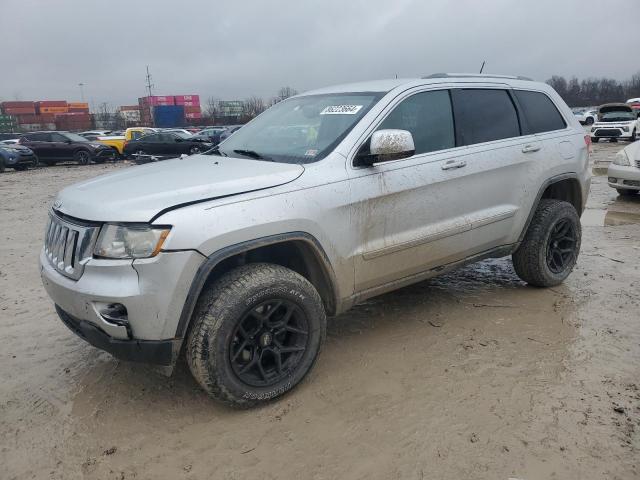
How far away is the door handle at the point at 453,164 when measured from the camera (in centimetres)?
358

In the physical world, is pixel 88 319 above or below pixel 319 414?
above

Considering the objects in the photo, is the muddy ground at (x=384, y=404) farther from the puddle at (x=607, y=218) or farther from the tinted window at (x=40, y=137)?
the tinted window at (x=40, y=137)

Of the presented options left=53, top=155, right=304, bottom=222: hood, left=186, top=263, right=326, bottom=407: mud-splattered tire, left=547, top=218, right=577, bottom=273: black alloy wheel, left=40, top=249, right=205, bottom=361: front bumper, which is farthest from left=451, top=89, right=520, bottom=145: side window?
left=40, top=249, right=205, bottom=361: front bumper

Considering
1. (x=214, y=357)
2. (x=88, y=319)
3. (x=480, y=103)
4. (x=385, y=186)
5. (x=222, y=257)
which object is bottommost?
(x=214, y=357)

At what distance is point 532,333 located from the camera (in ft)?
12.4

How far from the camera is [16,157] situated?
1928 cm

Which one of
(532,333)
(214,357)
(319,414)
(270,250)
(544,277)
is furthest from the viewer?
(544,277)

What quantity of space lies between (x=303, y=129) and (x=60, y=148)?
826 inches

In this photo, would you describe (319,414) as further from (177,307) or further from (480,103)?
(480,103)

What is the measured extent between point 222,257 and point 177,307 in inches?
13.1

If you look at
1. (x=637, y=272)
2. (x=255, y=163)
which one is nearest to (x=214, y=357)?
(x=255, y=163)

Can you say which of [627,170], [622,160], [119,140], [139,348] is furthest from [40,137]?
[139,348]

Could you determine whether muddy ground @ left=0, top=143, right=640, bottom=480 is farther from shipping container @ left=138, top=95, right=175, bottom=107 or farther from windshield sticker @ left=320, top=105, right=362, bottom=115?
shipping container @ left=138, top=95, right=175, bottom=107

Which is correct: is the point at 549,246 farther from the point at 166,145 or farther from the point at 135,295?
the point at 166,145
